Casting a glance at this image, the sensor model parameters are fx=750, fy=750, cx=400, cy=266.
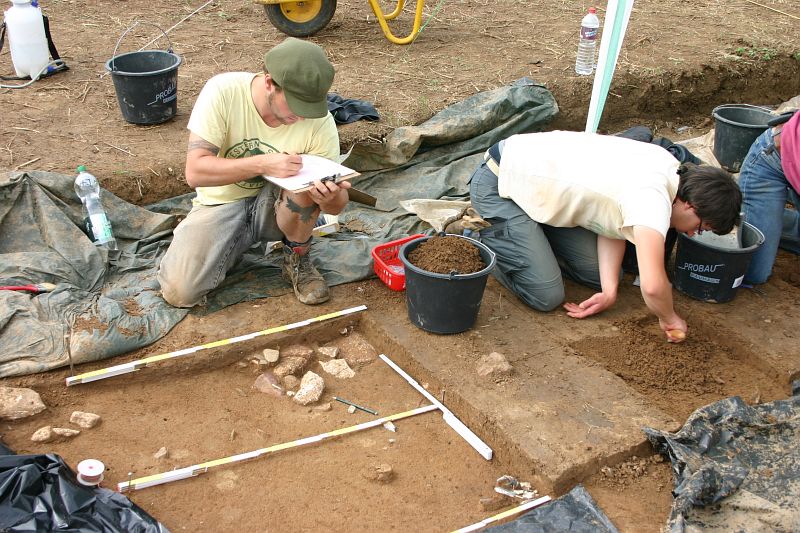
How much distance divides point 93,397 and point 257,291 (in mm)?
962

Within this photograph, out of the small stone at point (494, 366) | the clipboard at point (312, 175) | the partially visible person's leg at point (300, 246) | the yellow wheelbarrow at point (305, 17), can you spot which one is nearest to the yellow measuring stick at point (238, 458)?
the small stone at point (494, 366)

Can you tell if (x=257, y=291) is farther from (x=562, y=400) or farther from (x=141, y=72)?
(x=141, y=72)

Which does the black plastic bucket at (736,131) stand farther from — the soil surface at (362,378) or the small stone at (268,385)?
the small stone at (268,385)

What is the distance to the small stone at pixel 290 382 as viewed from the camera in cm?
339

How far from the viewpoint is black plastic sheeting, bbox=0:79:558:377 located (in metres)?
3.30

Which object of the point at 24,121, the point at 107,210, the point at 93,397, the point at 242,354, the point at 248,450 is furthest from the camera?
the point at 24,121

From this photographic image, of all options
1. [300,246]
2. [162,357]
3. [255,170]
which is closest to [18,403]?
[162,357]

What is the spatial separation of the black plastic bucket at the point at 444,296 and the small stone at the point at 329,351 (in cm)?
40

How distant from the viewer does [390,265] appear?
409 cm

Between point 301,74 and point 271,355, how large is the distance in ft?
4.20

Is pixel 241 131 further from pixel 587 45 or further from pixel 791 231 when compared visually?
pixel 587 45

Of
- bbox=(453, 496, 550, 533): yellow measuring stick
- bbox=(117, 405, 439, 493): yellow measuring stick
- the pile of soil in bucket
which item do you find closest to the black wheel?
the pile of soil in bucket

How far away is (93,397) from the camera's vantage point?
10.5ft

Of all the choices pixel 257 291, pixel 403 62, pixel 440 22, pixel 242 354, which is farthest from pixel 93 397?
pixel 440 22
